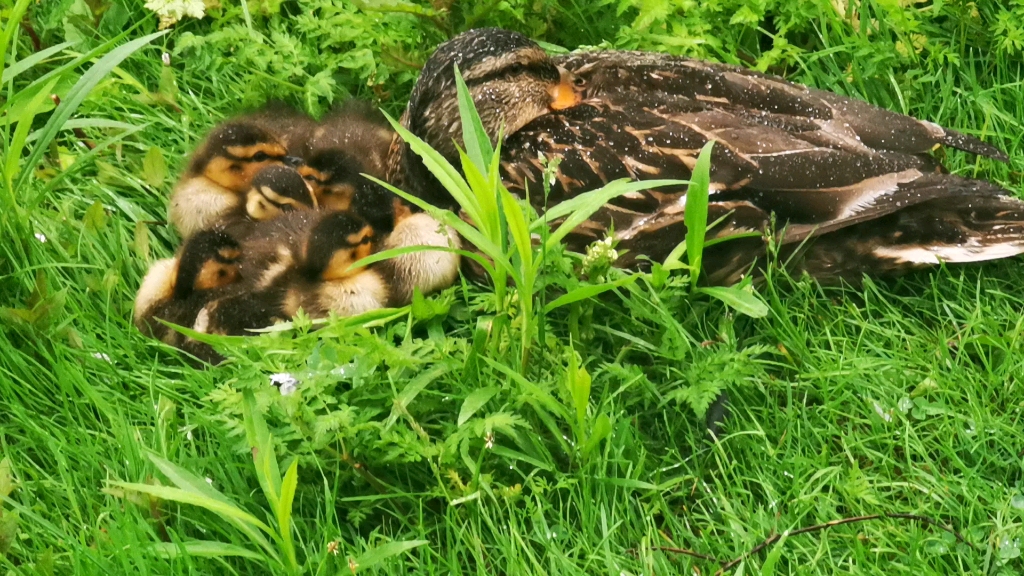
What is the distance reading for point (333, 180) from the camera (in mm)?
3658

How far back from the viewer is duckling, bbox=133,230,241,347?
10.7ft

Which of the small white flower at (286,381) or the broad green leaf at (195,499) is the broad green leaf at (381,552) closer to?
the broad green leaf at (195,499)

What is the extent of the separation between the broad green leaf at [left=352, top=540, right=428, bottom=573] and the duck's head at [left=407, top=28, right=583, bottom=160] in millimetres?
1439

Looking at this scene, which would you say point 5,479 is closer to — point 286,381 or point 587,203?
point 286,381

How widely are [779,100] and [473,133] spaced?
1.12 metres

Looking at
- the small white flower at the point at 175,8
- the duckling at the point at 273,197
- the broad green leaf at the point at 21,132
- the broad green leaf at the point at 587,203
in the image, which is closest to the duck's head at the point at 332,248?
the duckling at the point at 273,197

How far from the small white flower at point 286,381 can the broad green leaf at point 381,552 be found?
434mm

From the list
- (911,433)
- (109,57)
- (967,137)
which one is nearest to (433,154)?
(109,57)

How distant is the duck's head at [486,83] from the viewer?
3.59 metres

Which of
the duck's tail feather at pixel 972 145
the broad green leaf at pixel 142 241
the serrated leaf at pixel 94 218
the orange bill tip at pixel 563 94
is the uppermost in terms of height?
the orange bill tip at pixel 563 94

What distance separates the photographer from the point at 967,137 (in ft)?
11.6

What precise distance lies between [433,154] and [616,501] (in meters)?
0.95

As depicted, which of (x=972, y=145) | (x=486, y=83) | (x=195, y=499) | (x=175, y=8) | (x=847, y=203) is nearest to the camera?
(x=195, y=499)

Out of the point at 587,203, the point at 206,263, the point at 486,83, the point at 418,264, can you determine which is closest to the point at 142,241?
the point at 206,263
